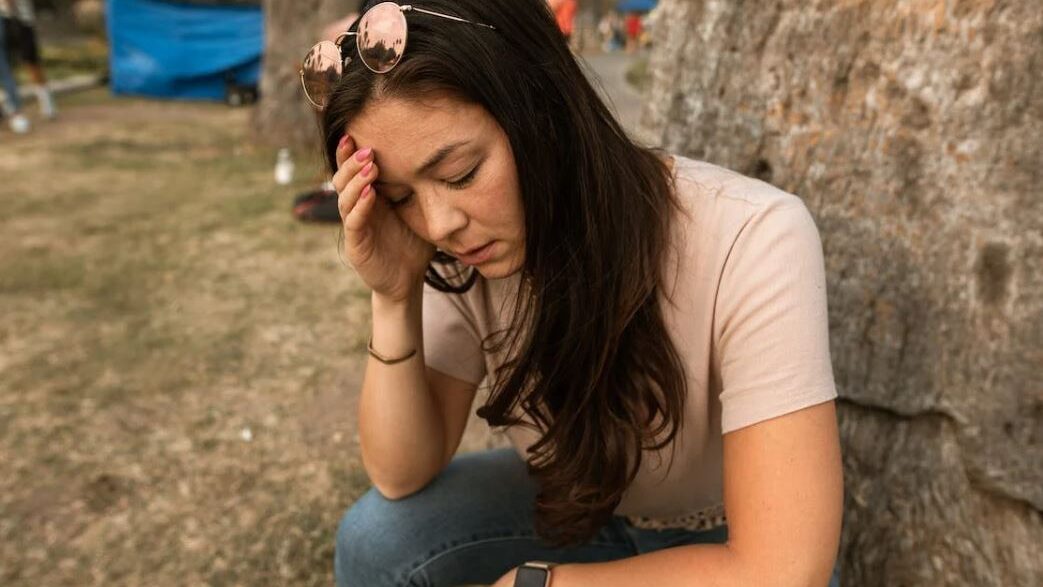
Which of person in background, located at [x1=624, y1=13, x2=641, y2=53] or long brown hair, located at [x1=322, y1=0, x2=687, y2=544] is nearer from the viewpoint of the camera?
long brown hair, located at [x1=322, y1=0, x2=687, y2=544]

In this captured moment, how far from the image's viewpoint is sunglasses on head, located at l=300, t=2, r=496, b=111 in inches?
46.9

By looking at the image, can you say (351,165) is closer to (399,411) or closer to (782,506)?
(399,411)

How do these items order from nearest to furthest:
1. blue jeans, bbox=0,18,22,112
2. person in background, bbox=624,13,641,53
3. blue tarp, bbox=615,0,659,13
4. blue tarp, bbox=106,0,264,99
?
blue jeans, bbox=0,18,22,112 → blue tarp, bbox=106,0,264,99 → person in background, bbox=624,13,641,53 → blue tarp, bbox=615,0,659,13

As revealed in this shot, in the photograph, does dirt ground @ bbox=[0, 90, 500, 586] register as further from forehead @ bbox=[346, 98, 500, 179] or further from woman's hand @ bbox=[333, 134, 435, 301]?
forehead @ bbox=[346, 98, 500, 179]

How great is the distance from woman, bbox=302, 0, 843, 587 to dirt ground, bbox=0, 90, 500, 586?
81 centimetres

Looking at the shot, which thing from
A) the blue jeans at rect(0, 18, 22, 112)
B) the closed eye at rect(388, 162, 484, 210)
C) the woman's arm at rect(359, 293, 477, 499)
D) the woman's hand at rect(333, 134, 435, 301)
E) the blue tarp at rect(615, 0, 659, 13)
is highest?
the blue tarp at rect(615, 0, 659, 13)

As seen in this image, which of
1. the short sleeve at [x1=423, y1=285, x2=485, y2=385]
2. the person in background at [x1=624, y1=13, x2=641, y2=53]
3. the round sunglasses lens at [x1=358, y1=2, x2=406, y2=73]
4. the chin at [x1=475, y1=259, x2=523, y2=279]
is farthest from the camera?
the person in background at [x1=624, y1=13, x2=641, y2=53]

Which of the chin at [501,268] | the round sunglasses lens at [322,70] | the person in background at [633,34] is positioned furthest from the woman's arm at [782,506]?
the person in background at [633,34]

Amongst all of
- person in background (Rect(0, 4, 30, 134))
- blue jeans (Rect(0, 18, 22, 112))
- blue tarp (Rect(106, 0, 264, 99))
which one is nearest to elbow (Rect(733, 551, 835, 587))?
person in background (Rect(0, 4, 30, 134))

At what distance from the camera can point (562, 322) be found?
1427 mm

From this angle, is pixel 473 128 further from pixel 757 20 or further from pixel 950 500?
pixel 950 500

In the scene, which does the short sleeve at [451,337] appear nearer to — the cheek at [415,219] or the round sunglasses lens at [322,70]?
the cheek at [415,219]

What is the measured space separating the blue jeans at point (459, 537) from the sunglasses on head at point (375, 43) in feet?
2.72

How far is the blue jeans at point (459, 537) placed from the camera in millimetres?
1615
